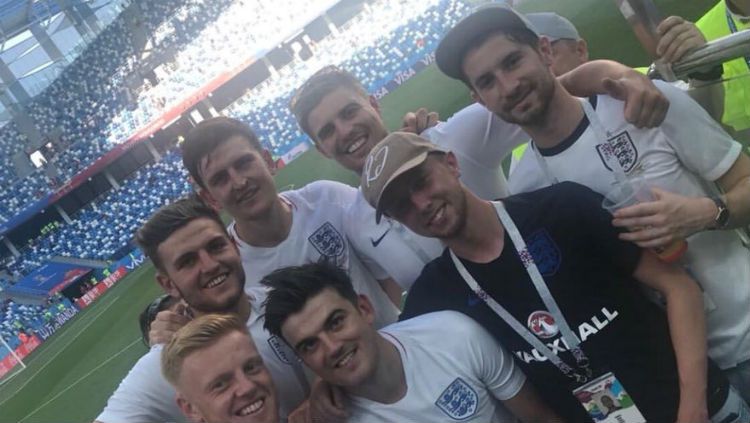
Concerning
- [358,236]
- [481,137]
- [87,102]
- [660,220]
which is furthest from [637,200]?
[87,102]

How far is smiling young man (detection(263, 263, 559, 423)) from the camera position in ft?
6.50

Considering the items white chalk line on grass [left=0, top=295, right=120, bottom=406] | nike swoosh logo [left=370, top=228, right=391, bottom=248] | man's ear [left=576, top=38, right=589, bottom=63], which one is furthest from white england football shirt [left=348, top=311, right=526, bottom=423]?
white chalk line on grass [left=0, top=295, right=120, bottom=406]

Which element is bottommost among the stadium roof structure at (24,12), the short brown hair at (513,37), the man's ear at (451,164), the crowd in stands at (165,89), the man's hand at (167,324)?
the man's hand at (167,324)

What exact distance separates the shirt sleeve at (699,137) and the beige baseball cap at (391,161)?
2.71 ft

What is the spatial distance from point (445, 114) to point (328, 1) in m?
16.6

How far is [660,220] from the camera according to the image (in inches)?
73.5

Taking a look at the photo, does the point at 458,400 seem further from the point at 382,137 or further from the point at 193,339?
the point at 382,137

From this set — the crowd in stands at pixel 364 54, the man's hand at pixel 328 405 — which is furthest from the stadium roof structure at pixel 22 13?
the man's hand at pixel 328 405

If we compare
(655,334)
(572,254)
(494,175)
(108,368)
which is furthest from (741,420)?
(108,368)

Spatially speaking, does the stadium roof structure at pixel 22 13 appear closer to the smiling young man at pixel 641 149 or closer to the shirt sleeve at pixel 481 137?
the shirt sleeve at pixel 481 137

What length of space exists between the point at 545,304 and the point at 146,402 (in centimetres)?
172

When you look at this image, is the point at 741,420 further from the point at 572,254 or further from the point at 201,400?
the point at 201,400

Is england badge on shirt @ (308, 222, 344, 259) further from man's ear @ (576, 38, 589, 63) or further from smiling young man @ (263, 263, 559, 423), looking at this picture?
man's ear @ (576, 38, 589, 63)

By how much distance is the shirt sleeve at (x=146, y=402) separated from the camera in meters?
2.50
